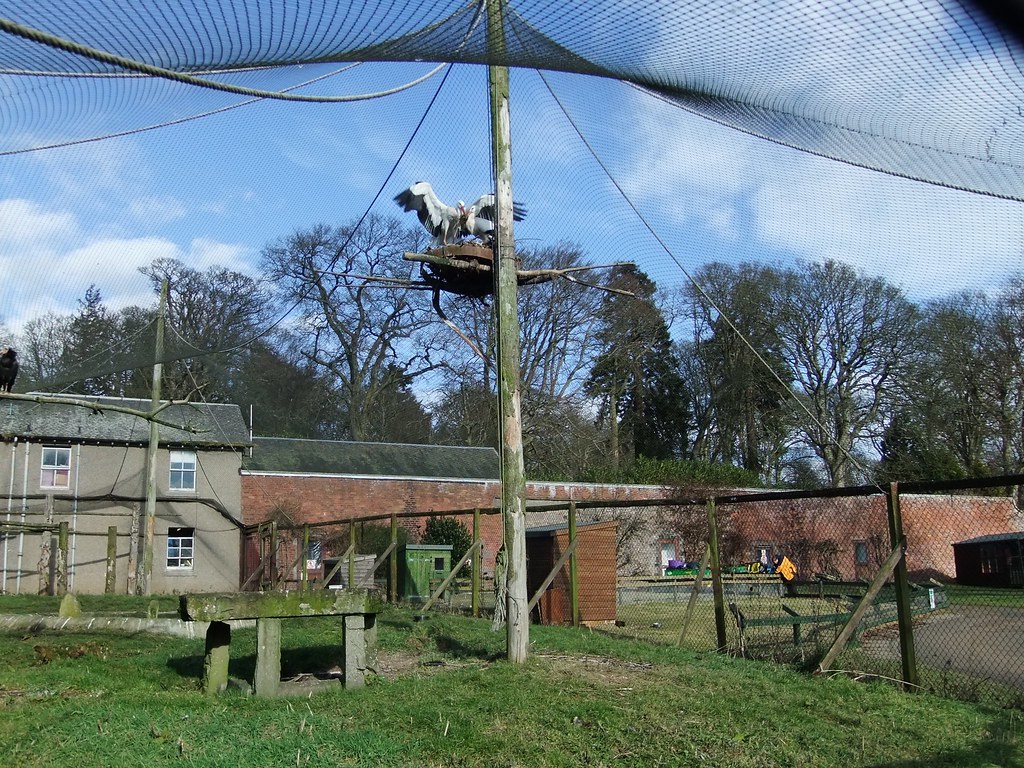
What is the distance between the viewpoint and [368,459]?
30938mm

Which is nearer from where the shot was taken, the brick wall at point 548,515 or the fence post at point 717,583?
the fence post at point 717,583

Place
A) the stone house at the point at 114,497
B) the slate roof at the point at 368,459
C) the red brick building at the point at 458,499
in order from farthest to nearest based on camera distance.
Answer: the slate roof at the point at 368,459 → the red brick building at the point at 458,499 → the stone house at the point at 114,497

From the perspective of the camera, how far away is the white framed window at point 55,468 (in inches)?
1005

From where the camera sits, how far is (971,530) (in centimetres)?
3288

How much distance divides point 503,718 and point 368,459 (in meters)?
26.3

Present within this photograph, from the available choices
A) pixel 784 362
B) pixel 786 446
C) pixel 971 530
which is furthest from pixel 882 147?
pixel 786 446

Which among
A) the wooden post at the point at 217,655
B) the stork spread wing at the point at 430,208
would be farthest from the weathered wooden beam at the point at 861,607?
the stork spread wing at the point at 430,208

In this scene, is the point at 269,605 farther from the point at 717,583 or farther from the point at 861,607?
the point at 861,607

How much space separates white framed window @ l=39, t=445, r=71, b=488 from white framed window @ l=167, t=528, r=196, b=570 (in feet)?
10.9

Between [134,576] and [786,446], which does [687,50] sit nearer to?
[134,576]

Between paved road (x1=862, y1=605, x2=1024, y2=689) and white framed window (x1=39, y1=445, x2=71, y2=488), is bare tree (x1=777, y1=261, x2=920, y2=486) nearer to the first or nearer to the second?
paved road (x1=862, y1=605, x2=1024, y2=689)

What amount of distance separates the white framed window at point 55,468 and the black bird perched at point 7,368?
57.3ft

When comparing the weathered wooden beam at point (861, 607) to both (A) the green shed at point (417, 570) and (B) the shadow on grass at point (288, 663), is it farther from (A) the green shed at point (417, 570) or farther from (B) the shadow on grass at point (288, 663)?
(A) the green shed at point (417, 570)

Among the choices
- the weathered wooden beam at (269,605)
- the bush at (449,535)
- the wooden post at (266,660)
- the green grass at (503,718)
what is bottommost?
the green grass at (503,718)
